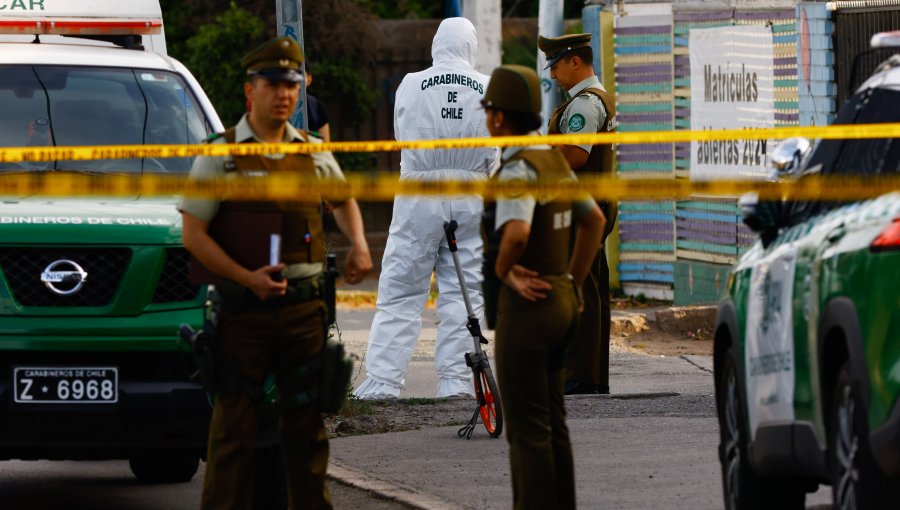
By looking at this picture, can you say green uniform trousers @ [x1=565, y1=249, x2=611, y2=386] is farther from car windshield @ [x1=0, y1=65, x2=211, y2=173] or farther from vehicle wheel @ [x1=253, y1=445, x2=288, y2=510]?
vehicle wheel @ [x1=253, y1=445, x2=288, y2=510]

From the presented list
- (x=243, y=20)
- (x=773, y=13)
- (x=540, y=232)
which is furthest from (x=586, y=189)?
(x=243, y=20)

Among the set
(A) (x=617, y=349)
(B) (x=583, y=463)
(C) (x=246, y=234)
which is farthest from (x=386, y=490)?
(A) (x=617, y=349)

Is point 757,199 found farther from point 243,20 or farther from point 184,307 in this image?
point 243,20

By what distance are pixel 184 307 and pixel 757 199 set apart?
7.69 ft

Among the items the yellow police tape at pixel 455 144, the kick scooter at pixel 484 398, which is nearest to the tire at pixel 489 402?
the kick scooter at pixel 484 398

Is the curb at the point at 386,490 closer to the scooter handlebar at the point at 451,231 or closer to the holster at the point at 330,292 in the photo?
the holster at the point at 330,292

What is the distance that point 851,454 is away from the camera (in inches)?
226

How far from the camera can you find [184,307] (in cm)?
795

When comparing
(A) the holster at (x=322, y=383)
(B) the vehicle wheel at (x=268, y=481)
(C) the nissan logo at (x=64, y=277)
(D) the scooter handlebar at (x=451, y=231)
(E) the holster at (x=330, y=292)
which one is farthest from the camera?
(D) the scooter handlebar at (x=451, y=231)

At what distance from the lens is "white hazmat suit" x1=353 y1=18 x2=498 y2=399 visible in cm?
1134

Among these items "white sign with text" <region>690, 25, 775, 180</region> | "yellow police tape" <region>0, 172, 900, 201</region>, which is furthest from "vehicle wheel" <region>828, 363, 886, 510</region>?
"white sign with text" <region>690, 25, 775, 180</region>

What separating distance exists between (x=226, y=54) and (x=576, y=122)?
12.6 meters

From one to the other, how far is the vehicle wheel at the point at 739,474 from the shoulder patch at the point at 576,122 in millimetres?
3265

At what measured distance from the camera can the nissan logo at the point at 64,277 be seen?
25.8 ft
